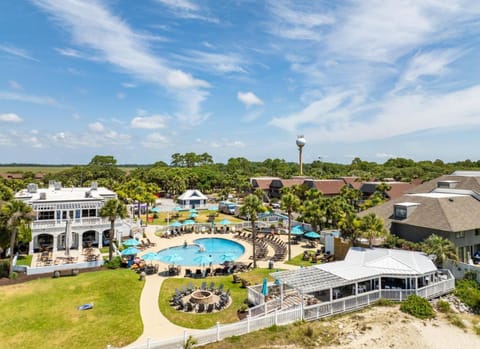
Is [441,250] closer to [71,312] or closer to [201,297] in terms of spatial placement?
[201,297]

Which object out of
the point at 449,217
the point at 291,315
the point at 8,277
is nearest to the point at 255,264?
the point at 291,315

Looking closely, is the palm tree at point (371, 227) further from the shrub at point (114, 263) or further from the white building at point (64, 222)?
the white building at point (64, 222)

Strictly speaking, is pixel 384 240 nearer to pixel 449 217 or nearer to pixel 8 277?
pixel 449 217

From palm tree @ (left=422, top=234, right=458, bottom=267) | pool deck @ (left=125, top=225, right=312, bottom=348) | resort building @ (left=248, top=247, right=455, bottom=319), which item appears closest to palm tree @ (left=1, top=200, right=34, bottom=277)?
pool deck @ (left=125, top=225, right=312, bottom=348)

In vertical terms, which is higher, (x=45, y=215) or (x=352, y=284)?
(x=45, y=215)

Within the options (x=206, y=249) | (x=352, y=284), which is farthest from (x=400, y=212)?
(x=206, y=249)

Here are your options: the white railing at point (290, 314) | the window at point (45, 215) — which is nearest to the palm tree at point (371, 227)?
the white railing at point (290, 314)
